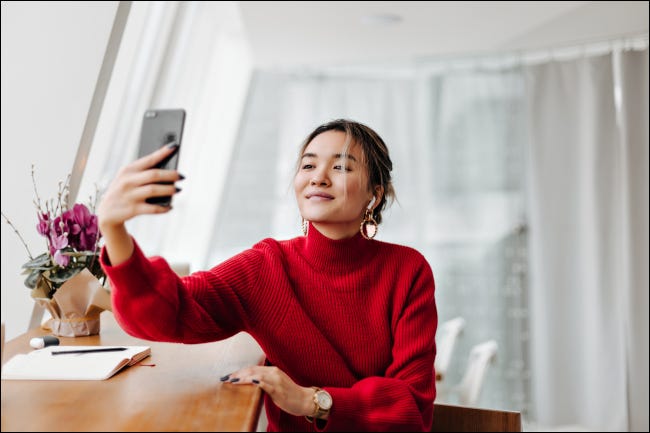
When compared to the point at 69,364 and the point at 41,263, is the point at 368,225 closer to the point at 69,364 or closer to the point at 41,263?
the point at 69,364

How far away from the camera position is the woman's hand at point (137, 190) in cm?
107

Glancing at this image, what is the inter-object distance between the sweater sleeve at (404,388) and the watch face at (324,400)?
0.01 meters

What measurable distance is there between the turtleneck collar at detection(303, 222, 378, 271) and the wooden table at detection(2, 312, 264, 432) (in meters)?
0.25

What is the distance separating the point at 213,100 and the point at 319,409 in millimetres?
3605

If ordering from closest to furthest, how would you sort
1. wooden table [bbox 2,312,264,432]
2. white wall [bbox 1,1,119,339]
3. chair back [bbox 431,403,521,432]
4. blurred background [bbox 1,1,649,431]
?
wooden table [bbox 2,312,264,432] < chair back [bbox 431,403,521,432] < white wall [bbox 1,1,119,339] < blurred background [bbox 1,1,649,431]

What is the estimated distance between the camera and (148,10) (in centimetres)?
309

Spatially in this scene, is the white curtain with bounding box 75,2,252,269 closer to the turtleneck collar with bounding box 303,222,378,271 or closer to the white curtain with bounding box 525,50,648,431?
the turtleneck collar with bounding box 303,222,378,271

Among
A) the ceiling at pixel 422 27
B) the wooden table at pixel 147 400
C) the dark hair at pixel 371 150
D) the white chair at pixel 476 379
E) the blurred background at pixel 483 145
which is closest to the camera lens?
the wooden table at pixel 147 400

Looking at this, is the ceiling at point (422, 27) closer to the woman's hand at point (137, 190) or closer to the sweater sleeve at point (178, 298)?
the sweater sleeve at point (178, 298)

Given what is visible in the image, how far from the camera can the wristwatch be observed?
128cm

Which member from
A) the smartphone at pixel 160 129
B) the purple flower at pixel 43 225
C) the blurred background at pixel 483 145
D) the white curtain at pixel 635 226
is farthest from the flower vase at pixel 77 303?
the white curtain at pixel 635 226

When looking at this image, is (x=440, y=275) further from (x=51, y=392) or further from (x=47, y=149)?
(x=51, y=392)

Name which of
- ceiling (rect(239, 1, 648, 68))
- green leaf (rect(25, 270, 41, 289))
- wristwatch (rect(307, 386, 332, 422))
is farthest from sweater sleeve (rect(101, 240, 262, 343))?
ceiling (rect(239, 1, 648, 68))

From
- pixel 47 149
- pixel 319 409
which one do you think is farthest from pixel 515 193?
pixel 319 409
